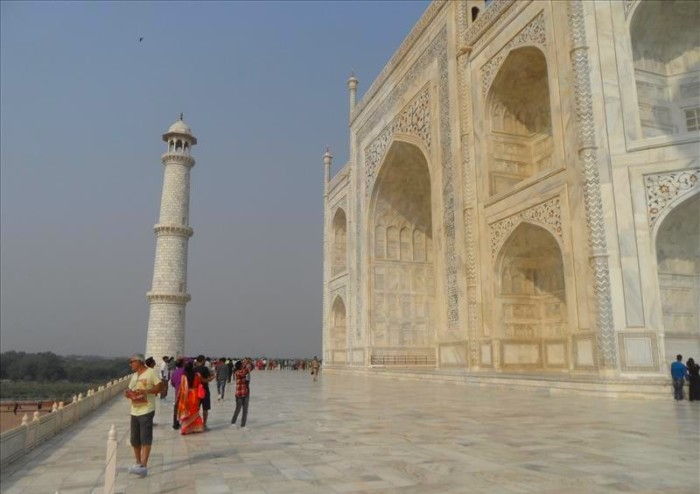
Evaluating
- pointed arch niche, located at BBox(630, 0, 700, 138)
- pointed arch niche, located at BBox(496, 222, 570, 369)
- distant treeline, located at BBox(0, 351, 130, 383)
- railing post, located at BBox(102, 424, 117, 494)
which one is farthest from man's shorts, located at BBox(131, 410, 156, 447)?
distant treeline, located at BBox(0, 351, 130, 383)

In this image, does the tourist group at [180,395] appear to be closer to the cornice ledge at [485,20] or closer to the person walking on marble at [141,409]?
the person walking on marble at [141,409]

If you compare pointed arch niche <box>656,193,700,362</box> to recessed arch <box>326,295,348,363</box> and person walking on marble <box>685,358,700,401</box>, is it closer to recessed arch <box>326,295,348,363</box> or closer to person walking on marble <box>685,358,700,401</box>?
person walking on marble <box>685,358,700,401</box>

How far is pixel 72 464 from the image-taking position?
4969 millimetres

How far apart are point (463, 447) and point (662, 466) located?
167cm

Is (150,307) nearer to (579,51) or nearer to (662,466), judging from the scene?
(579,51)

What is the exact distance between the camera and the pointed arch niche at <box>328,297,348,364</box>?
28.0m

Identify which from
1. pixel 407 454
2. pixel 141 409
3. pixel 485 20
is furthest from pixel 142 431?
pixel 485 20

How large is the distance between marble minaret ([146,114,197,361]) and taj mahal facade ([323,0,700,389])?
9.60m

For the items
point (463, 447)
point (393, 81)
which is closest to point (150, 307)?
point (393, 81)

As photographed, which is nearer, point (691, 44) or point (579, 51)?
point (579, 51)

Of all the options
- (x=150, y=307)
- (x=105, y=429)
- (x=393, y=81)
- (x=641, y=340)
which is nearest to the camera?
(x=105, y=429)

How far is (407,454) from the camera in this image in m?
4.81

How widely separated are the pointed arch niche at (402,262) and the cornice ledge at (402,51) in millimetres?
3356

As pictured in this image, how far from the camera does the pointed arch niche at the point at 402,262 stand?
22.3 metres
